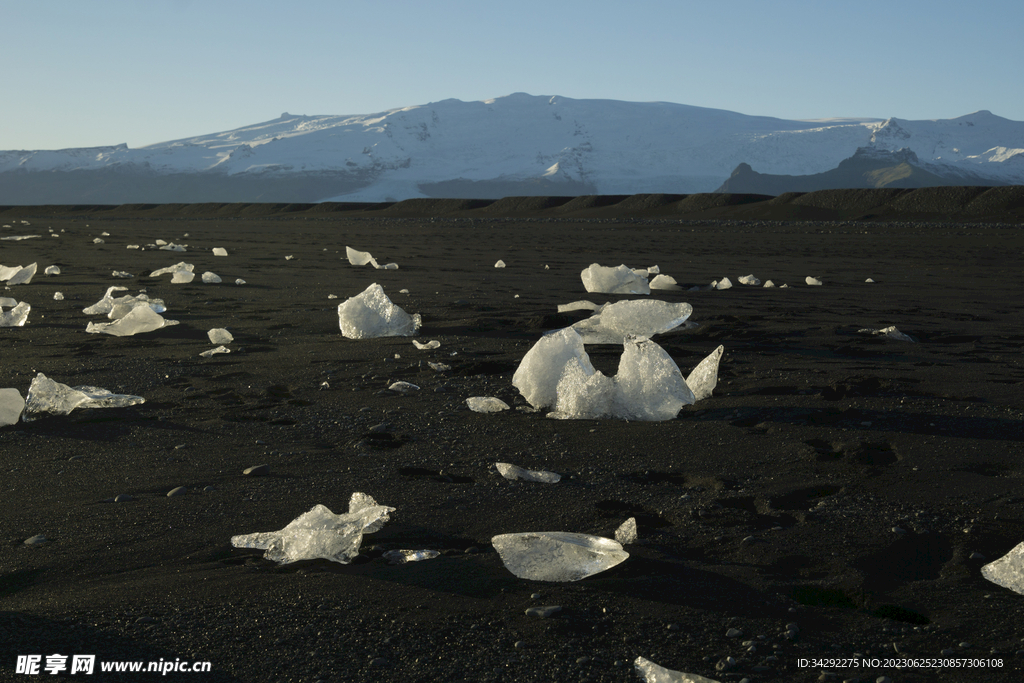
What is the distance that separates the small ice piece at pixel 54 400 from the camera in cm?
330

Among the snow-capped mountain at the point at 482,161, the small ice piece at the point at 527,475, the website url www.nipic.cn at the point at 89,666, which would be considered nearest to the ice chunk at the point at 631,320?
the small ice piece at the point at 527,475

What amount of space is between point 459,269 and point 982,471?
294 inches

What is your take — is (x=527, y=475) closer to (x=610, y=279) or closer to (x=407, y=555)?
(x=407, y=555)

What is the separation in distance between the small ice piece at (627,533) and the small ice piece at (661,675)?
22.6 inches

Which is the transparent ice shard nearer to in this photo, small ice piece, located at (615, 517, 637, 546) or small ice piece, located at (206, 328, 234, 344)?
small ice piece, located at (615, 517, 637, 546)

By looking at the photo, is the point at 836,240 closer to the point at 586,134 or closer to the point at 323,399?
the point at 323,399

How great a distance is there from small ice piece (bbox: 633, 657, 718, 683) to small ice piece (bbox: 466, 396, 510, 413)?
1943 millimetres

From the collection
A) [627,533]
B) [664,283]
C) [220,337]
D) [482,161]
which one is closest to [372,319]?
[220,337]

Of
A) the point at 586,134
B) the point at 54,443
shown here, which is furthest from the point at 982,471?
the point at 586,134

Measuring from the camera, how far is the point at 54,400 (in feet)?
10.9

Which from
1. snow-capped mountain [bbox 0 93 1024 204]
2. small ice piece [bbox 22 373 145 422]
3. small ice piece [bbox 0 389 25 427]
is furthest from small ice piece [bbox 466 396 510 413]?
snow-capped mountain [bbox 0 93 1024 204]

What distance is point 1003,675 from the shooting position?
4.92ft

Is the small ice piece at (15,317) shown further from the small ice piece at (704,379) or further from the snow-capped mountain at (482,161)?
the snow-capped mountain at (482,161)

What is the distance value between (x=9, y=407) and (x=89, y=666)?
2.08 m
